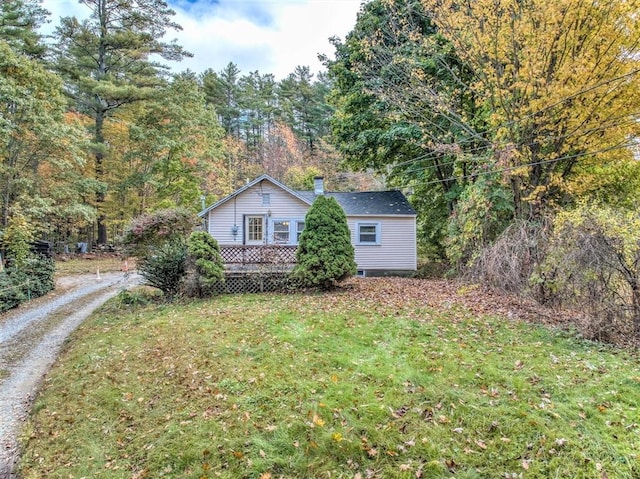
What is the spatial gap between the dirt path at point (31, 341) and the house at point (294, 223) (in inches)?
183

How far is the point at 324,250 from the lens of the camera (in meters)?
10.3

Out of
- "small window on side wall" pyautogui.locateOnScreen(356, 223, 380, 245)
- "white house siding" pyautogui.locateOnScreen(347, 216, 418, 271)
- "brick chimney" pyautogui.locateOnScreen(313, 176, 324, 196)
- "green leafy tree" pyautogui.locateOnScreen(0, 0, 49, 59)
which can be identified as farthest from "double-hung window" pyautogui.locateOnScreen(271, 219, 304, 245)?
"green leafy tree" pyautogui.locateOnScreen(0, 0, 49, 59)

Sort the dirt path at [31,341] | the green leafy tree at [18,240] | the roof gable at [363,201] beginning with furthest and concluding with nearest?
the roof gable at [363,201] → the green leafy tree at [18,240] → the dirt path at [31,341]

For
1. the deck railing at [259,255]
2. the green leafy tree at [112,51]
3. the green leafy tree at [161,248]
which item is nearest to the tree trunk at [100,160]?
the green leafy tree at [112,51]

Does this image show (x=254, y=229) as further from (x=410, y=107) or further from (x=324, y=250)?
(x=410, y=107)

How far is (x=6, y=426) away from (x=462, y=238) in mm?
11223

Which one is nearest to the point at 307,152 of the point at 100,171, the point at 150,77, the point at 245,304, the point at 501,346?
the point at 150,77

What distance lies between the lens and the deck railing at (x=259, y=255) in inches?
449

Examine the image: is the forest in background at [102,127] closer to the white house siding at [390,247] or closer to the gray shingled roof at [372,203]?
the gray shingled roof at [372,203]

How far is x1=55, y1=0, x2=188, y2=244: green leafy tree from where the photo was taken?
2030cm

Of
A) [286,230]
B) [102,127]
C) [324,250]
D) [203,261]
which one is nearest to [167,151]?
[102,127]

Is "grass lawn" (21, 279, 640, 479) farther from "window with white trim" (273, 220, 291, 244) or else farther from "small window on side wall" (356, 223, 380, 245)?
"small window on side wall" (356, 223, 380, 245)

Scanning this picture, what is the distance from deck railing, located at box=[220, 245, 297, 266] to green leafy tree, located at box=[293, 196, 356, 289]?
3.18 feet

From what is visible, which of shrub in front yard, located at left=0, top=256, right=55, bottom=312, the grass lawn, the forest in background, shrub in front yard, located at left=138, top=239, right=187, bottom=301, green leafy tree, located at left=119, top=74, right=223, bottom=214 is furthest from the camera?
green leafy tree, located at left=119, top=74, right=223, bottom=214
